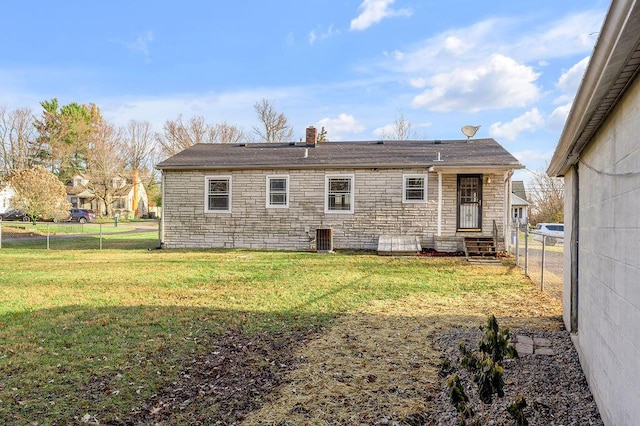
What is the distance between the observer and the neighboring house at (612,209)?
1858 millimetres

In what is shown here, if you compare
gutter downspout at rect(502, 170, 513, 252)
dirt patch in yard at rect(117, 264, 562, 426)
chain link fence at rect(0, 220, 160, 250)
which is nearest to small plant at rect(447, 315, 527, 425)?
dirt patch in yard at rect(117, 264, 562, 426)

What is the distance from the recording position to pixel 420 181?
14.2 meters

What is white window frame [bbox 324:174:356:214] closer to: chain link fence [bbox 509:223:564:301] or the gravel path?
chain link fence [bbox 509:223:564:301]

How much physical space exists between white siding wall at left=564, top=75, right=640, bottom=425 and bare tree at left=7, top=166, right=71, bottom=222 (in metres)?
27.4

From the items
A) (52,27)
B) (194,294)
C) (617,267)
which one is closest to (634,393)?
(617,267)

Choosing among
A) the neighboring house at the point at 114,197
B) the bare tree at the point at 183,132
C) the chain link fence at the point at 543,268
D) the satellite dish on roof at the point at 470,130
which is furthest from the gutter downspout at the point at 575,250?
the neighboring house at the point at 114,197

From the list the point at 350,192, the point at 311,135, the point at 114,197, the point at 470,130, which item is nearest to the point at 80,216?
the point at 114,197

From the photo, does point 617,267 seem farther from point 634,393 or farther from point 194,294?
point 194,294

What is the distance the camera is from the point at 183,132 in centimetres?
4566

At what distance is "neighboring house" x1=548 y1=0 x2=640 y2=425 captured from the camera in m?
1.86

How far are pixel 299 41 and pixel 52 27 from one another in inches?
381

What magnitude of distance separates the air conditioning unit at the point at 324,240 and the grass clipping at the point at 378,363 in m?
7.17

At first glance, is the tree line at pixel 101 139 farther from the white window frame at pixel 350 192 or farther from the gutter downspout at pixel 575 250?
the gutter downspout at pixel 575 250

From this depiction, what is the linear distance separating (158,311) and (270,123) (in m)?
37.3
